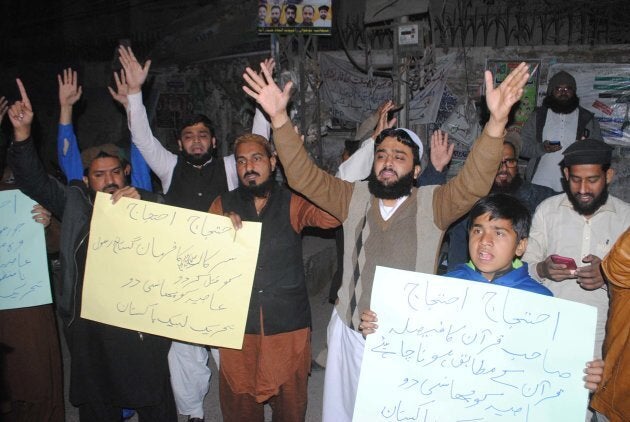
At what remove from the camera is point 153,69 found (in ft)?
38.1

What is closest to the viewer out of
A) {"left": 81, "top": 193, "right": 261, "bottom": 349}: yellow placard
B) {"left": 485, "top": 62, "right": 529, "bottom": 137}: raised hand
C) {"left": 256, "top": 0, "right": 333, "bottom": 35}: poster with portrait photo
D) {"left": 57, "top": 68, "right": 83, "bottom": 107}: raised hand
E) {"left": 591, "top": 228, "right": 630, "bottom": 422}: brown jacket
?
{"left": 591, "top": 228, "right": 630, "bottom": 422}: brown jacket

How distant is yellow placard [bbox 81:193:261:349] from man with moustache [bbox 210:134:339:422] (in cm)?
24

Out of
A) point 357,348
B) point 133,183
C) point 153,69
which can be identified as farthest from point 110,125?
point 357,348

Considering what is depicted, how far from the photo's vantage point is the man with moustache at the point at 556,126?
5.55 meters

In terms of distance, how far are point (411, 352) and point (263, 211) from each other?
1.31m

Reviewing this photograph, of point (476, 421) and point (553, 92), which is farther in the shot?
point (553, 92)

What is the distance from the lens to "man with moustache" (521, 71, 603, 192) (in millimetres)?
5555

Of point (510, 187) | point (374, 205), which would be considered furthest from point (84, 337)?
point (510, 187)

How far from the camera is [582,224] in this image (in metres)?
2.83

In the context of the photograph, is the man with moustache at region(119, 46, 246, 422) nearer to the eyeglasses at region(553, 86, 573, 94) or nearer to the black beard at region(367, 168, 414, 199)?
the black beard at region(367, 168, 414, 199)

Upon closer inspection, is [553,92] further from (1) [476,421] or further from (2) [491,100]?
(1) [476,421]

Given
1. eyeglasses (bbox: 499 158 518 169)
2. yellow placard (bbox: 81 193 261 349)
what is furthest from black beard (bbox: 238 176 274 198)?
eyeglasses (bbox: 499 158 518 169)

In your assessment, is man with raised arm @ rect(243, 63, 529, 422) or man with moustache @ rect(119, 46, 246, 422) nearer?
man with raised arm @ rect(243, 63, 529, 422)

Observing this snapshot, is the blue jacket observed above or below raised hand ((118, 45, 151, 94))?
below
